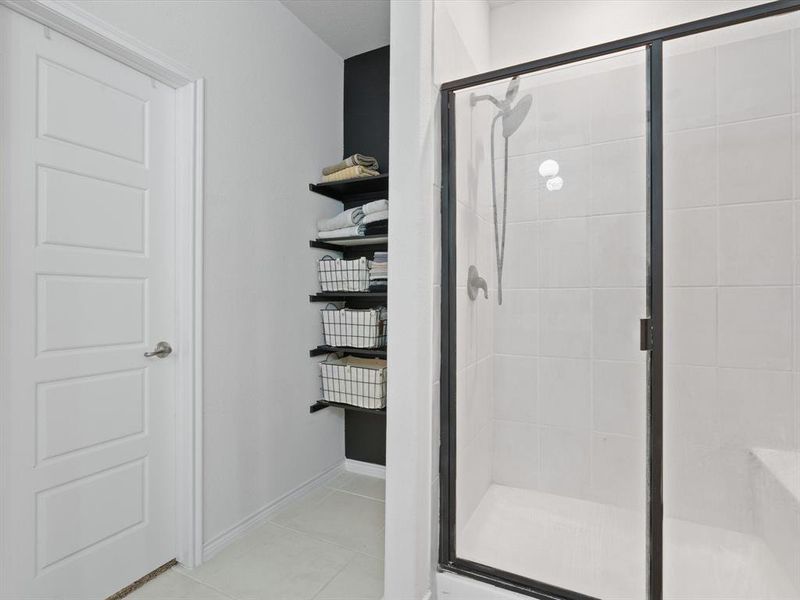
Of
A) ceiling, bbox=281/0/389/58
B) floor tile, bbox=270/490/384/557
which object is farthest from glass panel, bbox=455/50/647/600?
ceiling, bbox=281/0/389/58

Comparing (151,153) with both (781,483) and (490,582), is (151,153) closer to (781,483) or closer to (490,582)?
(490,582)

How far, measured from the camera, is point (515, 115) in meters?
1.50

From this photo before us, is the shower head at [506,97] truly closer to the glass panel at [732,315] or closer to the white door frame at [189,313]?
the glass panel at [732,315]

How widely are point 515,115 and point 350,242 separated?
4.21 feet

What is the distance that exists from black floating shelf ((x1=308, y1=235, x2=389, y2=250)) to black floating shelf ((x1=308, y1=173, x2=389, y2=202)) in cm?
29

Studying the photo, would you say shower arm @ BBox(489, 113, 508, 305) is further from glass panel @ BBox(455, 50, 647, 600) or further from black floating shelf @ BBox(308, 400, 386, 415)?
black floating shelf @ BBox(308, 400, 386, 415)

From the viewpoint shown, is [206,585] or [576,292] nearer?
[576,292]

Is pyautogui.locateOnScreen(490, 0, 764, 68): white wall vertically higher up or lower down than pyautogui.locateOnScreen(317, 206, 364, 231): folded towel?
higher up

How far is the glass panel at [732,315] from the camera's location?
127 cm

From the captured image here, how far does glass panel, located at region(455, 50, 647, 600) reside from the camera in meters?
1.36

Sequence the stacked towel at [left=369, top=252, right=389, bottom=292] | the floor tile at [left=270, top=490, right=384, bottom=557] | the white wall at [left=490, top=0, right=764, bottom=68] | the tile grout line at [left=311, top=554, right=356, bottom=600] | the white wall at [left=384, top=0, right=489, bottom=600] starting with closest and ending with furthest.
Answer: the white wall at [left=384, top=0, right=489, bottom=600] < the tile grout line at [left=311, top=554, right=356, bottom=600] < the white wall at [left=490, top=0, right=764, bottom=68] < the floor tile at [left=270, top=490, right=384, bottom=557] < the stacked towel at [left=369, top=252, right=389, bottom=292]

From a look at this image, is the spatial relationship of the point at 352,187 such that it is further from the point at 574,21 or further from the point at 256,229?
the point at 574,21

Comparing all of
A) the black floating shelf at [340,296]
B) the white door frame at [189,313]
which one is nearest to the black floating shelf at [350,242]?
the black floating shelf at [340,296]

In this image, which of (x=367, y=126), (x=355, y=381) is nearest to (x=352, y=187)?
(x=367, y=126)
